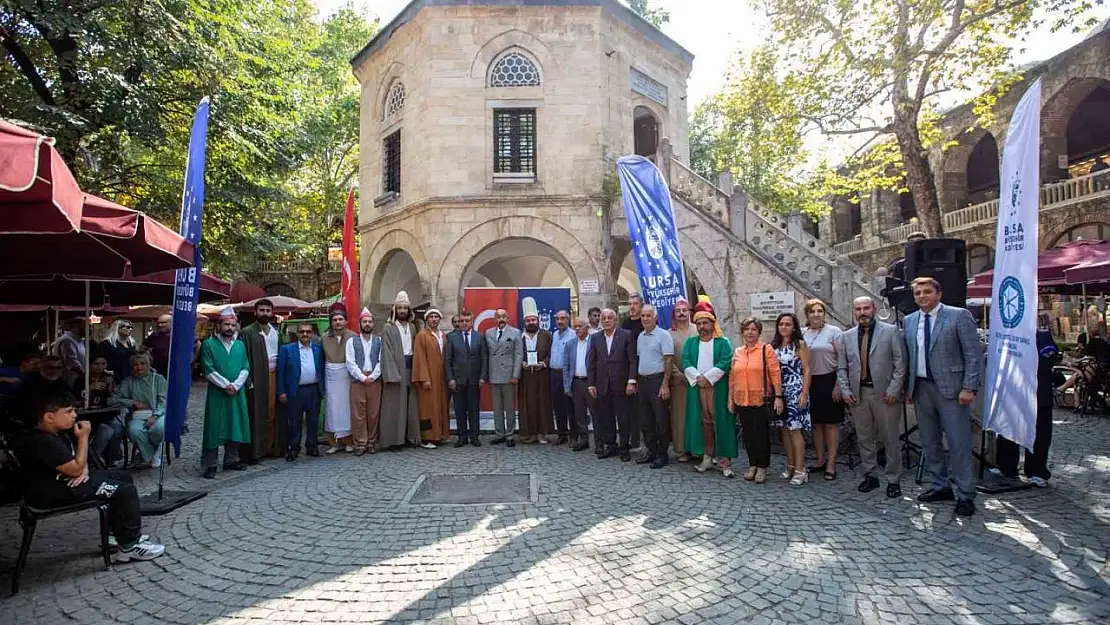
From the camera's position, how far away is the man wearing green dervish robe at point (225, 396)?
21.6ft

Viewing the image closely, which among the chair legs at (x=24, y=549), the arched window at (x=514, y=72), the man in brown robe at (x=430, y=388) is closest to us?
the chair legs at (x=24, y=549)

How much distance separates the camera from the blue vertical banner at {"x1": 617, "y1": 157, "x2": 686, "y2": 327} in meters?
7.45

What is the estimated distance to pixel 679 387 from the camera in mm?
6883

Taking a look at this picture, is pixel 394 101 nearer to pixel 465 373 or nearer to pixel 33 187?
pixel 465 373

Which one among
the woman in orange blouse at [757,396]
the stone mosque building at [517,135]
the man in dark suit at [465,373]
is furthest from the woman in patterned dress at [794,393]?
the stone mosque building at [517,135]

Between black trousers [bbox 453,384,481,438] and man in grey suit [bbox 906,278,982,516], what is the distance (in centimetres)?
549

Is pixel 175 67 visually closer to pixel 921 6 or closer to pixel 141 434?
pixel 141 434

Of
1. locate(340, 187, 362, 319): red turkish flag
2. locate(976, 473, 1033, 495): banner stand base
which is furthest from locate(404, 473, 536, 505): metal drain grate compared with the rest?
locate(340, 187, 362, 319): red turkish flag

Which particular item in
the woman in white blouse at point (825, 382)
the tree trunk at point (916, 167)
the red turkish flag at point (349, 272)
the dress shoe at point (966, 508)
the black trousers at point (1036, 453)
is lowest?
the dress shoe at point (966, 508)

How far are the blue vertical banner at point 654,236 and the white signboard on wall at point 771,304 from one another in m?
3.47

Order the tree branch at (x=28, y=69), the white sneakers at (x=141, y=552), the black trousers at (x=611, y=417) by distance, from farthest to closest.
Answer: the tree branch at (x=28, y=69)
the black trousers at (x=611, y=417)
the white sneakers at (x=141, y=552)

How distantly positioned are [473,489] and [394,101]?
1276 centimetres

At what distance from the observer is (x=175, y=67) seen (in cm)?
1066

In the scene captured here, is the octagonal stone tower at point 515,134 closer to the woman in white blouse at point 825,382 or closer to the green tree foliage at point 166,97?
the green tree foliage at point 166,97
